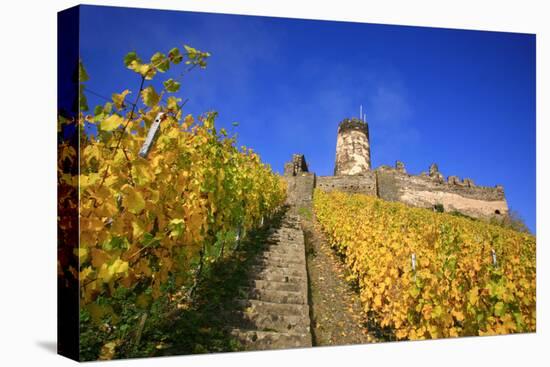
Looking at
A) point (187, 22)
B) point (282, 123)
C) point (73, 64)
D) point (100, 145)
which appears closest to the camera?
point (100, 145)

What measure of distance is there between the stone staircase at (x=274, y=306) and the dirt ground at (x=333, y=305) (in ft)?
0.40

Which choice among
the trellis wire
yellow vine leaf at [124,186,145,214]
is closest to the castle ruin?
the trellis wire

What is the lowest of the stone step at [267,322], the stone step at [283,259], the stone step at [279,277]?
the stone step at [267,322]

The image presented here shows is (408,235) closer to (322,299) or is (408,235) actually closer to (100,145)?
(322,299)

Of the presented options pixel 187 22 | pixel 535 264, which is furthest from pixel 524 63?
pixel 187 22

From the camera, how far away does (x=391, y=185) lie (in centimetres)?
836

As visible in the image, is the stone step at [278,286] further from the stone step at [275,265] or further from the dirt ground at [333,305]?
the stone step at [275,265]

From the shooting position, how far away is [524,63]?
4570 mm

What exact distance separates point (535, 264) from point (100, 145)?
406 centimetres

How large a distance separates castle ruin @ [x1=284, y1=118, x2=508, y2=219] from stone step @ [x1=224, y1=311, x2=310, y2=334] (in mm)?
1575

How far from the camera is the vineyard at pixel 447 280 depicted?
346cm

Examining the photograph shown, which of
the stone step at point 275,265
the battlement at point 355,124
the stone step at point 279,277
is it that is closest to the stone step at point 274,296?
the stone step at point 279,277

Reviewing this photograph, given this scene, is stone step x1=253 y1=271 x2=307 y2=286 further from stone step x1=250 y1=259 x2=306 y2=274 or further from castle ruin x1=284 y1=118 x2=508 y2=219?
castle ruin x1=284 y1=118 x2=508 y2=219

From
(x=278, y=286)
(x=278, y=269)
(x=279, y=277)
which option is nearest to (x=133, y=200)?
(x=278, y=286)
